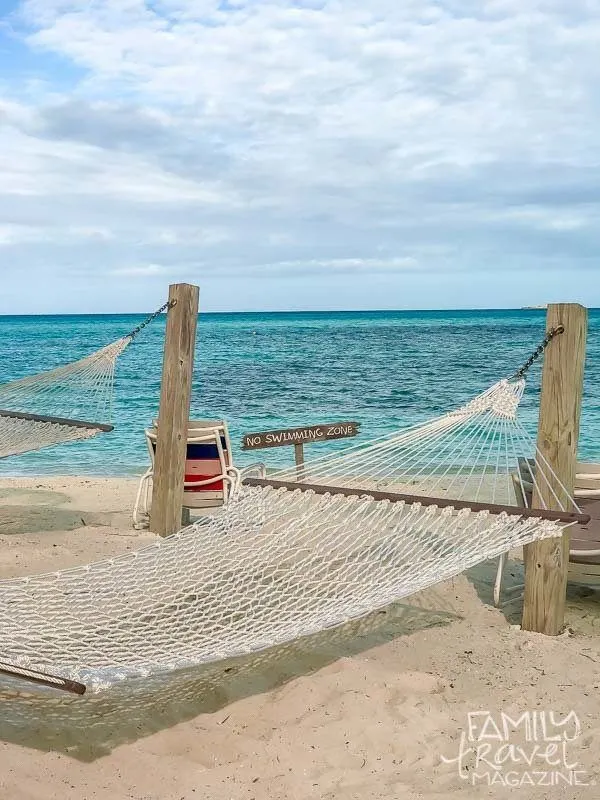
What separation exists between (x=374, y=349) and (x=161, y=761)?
2866 cm

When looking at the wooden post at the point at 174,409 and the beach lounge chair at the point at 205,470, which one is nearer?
the wooden post at the point at 174,409

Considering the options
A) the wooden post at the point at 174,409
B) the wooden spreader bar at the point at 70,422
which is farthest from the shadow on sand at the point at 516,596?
the wooden spreader bar at the point at 70,422

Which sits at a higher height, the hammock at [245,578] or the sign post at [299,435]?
the sign post at [299,435]

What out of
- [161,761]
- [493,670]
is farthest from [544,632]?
[161,761]

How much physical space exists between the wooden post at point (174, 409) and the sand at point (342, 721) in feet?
5.64

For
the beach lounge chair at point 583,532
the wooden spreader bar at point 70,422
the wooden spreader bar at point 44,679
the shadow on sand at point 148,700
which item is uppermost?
the wooden spreader bar at point 70,422

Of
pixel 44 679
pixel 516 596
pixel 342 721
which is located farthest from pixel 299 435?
pixel 44 679

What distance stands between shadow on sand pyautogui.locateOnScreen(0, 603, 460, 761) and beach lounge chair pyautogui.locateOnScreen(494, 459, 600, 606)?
835mm

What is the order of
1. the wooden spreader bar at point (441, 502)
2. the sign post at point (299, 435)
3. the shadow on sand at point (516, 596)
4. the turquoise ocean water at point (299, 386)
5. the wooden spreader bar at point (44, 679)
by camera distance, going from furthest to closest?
the turquoise ocean water at point (299, 386) < the sign post at point (299, 435) < the shadow on sand at point (516, 596) < the wooden spreader bar at point (441, 502) < the wooden spreader bar at point (44, 679)

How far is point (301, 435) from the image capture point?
474 cm

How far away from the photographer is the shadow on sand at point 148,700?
261cm

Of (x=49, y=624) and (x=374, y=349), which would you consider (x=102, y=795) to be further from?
(x=374, y=349)

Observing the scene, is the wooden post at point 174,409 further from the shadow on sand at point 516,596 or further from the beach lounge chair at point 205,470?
the shadow on sand at point 516,596

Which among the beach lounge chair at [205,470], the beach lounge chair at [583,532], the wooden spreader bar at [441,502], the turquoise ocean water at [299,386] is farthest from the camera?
the turquoise ocean water at [299,386]
